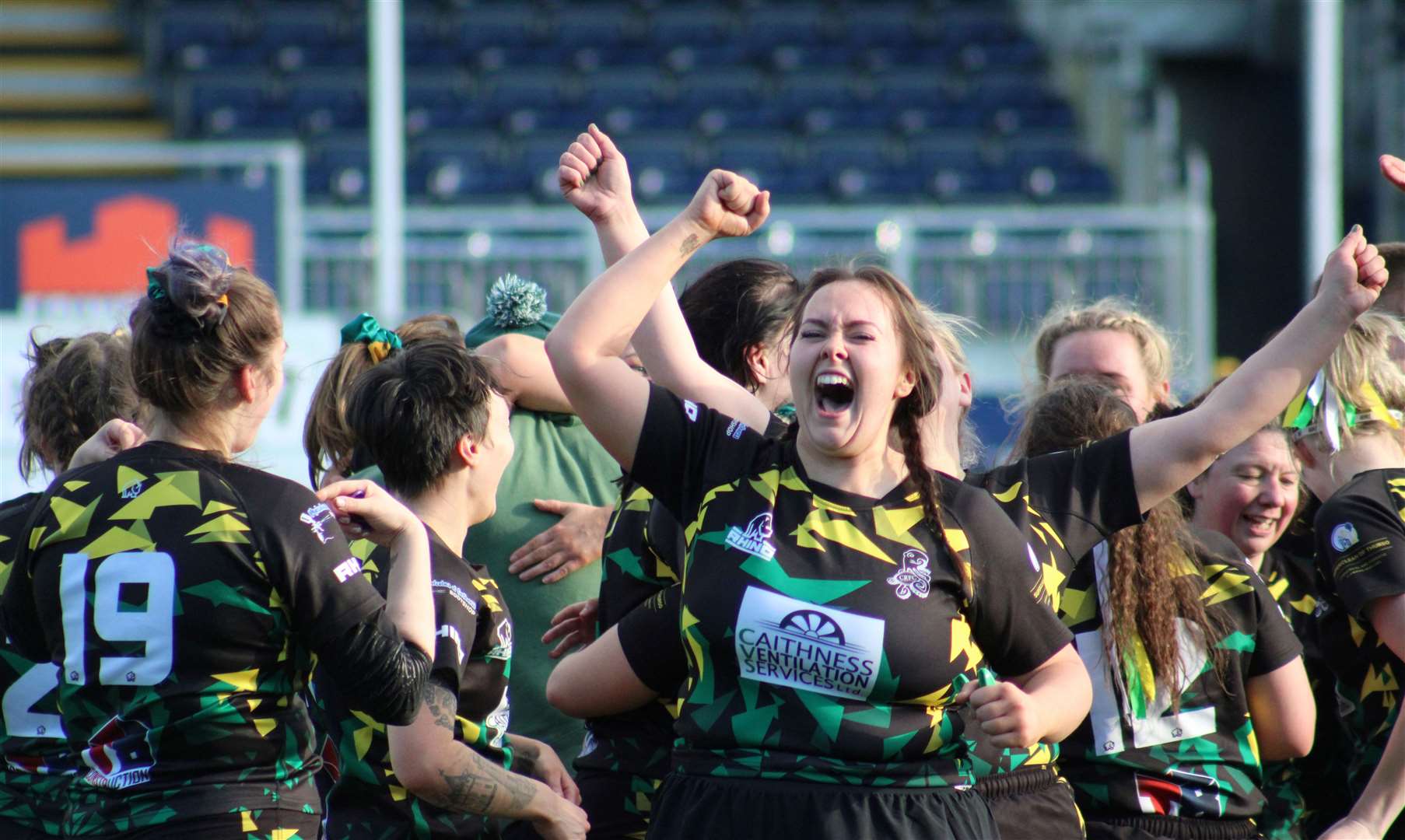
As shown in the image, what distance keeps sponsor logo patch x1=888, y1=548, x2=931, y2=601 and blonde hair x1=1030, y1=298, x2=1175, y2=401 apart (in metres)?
1.28

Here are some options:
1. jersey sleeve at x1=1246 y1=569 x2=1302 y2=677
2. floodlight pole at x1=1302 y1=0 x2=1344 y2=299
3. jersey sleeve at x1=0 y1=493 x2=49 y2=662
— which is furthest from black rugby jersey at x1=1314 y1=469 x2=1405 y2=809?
floodlight pole at x1=1302 y1=0 x2=1344 y2=299

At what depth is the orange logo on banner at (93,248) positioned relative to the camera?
8.50 m

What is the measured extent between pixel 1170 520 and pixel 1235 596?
156mm

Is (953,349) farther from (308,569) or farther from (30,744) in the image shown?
(30,744)

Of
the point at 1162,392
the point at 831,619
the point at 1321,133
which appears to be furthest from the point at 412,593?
the point at 1321,133

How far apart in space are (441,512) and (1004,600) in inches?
34.3

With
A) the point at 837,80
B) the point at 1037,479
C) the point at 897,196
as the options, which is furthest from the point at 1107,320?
the point at 837,80

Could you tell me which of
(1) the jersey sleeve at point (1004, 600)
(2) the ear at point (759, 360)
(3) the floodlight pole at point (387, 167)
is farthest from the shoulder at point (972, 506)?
(3) the floodlight pole at point (387, 167)

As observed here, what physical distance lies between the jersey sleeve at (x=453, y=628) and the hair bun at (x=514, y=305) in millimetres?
846

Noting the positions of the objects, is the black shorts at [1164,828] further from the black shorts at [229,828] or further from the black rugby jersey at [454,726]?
the black shorts at [229,828]

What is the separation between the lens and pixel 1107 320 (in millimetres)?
3238

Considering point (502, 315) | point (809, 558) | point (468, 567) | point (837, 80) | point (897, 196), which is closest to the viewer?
point (809, 558)

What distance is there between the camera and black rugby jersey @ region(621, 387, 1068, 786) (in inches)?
73.3

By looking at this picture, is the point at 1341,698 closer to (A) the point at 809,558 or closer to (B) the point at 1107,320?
(B) the point at 1107,320
